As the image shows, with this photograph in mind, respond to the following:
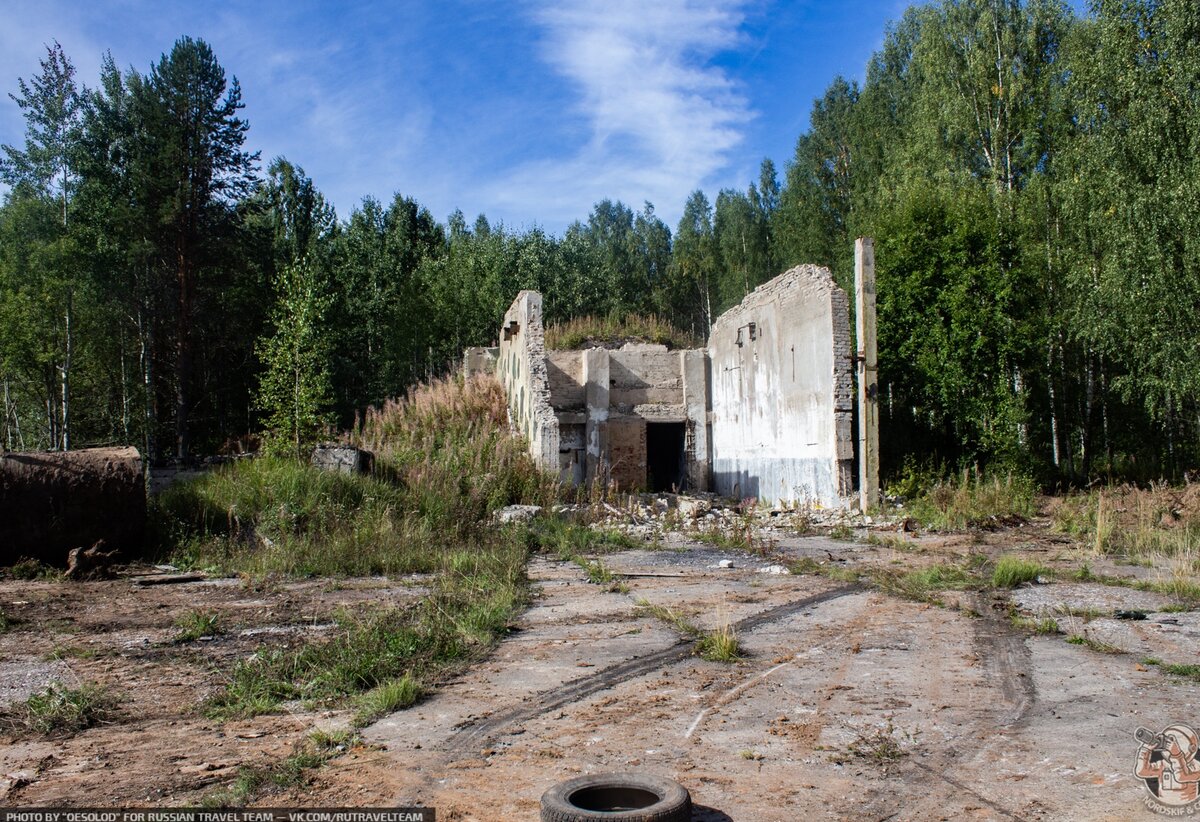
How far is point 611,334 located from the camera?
25109 millimetres

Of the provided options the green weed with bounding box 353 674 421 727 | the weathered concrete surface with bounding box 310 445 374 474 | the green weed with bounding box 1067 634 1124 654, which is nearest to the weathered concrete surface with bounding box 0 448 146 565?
the weathered concrete surface with bounding box 310 445 374 474

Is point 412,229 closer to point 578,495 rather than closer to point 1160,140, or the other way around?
point 578,495

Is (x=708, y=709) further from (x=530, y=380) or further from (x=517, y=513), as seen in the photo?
(x=530, y=380)

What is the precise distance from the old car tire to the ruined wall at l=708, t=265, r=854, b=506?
12.5 meters

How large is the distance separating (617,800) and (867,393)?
42.0 feet

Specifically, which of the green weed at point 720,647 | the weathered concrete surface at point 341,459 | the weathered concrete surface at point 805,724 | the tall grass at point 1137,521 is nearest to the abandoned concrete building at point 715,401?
the tall grass at point 1137,521

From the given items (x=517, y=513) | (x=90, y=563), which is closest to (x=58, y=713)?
(x=90, y=563)

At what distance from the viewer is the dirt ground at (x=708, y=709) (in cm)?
373

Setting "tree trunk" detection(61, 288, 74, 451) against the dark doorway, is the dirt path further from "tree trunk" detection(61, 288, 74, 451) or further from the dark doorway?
"tree trunk" detection(61, 288, 74, 451)

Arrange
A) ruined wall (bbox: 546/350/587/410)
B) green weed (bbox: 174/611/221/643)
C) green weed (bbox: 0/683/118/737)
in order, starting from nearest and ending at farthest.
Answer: green weed (bbox: 0/683/118/737) → green weed (bbox: 174/611/221/643) → ruined wall (bbox: 546/350/587/410)

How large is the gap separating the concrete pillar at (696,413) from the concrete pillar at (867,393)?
22.1 ft

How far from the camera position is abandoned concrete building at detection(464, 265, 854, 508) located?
15.9 m

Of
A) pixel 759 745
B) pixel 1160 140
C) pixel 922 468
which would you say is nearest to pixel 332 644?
pixel 759 745

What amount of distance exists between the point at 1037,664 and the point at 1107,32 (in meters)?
18.2
